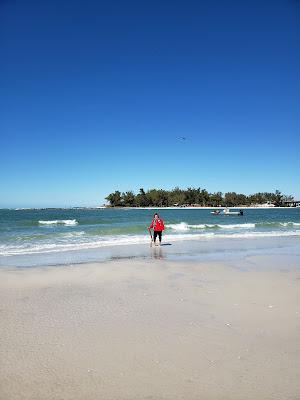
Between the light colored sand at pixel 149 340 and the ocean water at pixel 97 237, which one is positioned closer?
the light colored sand at pixel 149 340

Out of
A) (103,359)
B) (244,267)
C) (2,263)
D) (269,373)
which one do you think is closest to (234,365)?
(269,373)

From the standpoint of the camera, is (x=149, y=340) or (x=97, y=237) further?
(x=97, y=237)

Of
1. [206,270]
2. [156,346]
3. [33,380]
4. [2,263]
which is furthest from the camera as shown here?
[2,263]

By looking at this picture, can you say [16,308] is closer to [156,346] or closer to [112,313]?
[112,313]

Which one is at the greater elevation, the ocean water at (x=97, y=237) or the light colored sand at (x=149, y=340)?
the light colored sand at (x=149, y=340)

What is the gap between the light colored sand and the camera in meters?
3.68

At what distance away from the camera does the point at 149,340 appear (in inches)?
193

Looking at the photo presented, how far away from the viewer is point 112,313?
6172mm

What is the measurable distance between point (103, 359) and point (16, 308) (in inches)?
117

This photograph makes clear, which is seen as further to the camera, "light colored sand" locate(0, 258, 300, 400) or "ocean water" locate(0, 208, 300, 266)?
"ocean water" locate(0, 208, 300, 266)

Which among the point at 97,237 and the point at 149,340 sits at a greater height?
the point at 149,340

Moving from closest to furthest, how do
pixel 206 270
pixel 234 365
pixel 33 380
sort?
pixel 33 380, pixel 234 365, pixel 206 270

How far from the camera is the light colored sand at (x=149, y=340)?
3682 millimetres

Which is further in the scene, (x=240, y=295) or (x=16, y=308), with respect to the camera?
(x=240, y=295)
